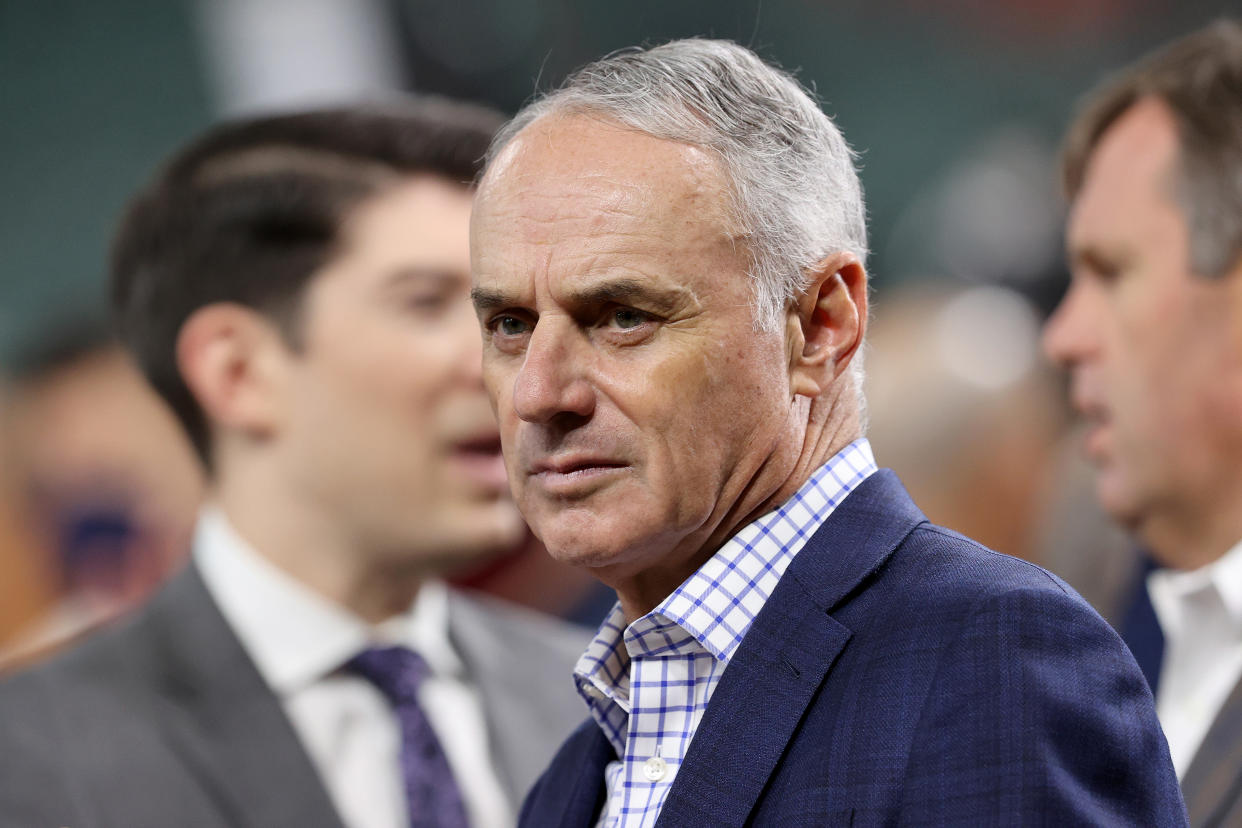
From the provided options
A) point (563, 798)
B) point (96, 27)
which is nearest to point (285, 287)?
point (563, 798)

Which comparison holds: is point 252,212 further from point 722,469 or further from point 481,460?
point 722,469

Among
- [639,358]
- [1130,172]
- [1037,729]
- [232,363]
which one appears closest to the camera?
[1037,729]

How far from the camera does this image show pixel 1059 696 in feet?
3.09

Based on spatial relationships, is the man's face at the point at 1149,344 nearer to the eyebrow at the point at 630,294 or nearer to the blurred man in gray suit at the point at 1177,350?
the blurred man in gray suit at the point at 1177,350

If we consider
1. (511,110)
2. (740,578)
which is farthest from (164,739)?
(511,110)

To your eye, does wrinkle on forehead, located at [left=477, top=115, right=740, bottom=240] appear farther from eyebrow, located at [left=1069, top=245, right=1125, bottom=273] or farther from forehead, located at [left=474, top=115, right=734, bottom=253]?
eyebrow, located at [left=1069, top=245, right=1125, bottom=273]

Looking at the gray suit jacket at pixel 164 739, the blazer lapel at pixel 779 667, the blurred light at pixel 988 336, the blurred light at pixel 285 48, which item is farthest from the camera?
the blurred light at pixel 988 336

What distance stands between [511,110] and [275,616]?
1.79 m

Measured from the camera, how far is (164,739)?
190 centimetres

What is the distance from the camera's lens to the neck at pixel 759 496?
1.22 m

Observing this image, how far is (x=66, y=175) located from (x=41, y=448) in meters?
0.70

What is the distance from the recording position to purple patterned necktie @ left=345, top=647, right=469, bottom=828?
200 centimetres

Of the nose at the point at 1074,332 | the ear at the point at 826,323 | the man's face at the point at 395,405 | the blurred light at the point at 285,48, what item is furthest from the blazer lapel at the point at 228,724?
the blurred light at the point at 285,48

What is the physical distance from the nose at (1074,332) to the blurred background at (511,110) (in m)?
0.63
